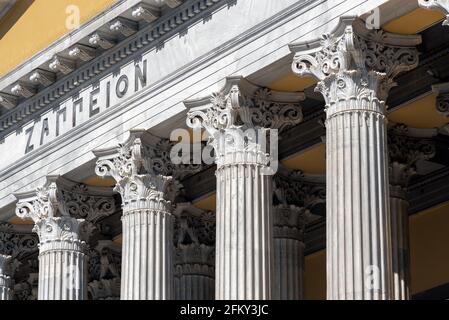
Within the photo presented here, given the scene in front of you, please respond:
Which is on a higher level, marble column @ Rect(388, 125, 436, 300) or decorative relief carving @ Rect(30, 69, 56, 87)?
decorative relief carving @ Rect(30, 69, 56, 87)

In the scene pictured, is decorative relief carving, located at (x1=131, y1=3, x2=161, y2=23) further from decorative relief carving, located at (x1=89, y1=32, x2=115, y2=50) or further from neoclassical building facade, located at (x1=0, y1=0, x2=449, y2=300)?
decorative relief carving, located at (x1=89, y1=32, x2=115, y2=50)

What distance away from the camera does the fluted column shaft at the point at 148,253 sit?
46938 mm

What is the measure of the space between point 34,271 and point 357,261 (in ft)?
60.1

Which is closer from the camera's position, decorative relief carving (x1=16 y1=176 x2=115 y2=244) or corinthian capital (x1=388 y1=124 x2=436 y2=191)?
corinthian capital (x1=388 y1=124 x2=436 y2=191)

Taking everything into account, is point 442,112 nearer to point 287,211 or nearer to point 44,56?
point 287,211

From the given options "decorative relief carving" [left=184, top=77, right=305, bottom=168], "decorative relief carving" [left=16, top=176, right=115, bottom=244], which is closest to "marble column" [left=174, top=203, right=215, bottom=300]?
"decorative relief carving" [left=16, top=176, right=115, bottom=244]

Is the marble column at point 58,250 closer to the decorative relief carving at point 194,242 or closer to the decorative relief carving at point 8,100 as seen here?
the decorative relief carving at point 8,100

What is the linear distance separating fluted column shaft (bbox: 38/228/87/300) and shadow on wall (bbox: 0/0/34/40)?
6935mm

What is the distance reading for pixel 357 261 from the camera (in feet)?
133

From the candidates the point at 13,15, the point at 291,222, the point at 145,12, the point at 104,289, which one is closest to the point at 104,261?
the point at 104,289

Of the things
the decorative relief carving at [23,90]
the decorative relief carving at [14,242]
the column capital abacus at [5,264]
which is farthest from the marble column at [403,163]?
the column capital abacus at [5,264]

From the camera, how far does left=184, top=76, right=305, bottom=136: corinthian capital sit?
44875 millimetres

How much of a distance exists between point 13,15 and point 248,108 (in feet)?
38.3

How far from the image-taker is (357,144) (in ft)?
136
